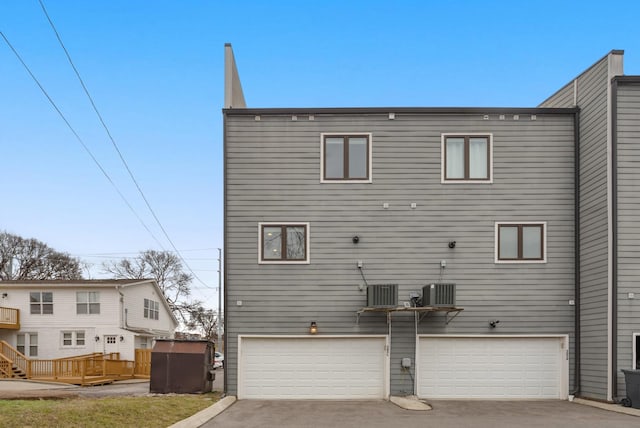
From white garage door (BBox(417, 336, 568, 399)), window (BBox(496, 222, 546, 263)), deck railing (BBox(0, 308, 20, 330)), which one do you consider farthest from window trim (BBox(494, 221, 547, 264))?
deck railing (BBox(0, 308, 20, 330))

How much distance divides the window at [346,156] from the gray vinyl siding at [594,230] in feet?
18.0

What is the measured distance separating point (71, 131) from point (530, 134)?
38.5 feet

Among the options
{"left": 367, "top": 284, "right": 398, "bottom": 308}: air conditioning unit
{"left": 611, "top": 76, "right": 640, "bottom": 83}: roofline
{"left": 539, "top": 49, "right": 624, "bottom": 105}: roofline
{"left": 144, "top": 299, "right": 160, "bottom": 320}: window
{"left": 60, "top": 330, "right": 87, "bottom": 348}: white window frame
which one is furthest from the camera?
{"left": 144, "top": 299, "right": 160, "bottom": 320}: window

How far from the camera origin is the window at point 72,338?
2491 cm

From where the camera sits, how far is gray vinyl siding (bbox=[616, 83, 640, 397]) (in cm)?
1211

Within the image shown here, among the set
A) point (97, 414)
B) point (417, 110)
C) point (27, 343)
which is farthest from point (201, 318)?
point (97, 414)

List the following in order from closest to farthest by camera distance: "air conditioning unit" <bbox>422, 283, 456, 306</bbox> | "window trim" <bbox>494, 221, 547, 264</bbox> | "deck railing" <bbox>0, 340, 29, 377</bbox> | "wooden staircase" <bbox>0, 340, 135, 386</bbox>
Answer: "air conditioning unit" <bbox>422, 283, 456, 306</bbox> < "window trim" <bbox>494, 221, 547, 264</bbox> < "wooden staircase" <bbox>0, 340, 135, 386</bbox> < "deck railing" <bbox>0, 340, 29, 377</bbox>

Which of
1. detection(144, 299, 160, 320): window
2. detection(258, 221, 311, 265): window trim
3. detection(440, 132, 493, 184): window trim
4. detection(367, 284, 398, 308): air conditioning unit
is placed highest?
detection(440, 132, 493, 184): window trim

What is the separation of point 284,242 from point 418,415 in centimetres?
543

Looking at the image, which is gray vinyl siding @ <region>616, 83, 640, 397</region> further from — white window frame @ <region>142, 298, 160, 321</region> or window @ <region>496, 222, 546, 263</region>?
white window frame @ <region>142, 298, 160, 321</region>

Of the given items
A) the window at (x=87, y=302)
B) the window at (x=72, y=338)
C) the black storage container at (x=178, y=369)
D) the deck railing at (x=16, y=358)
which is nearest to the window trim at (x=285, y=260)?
the black storage container at (x=178, y=369)

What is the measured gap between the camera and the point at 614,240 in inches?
484

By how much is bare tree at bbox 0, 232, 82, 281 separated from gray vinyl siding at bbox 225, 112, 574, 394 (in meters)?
39.1

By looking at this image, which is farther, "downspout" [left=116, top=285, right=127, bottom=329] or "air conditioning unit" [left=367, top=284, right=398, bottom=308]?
"downspout" [left=116, top=285, right=127, bottom=329]
